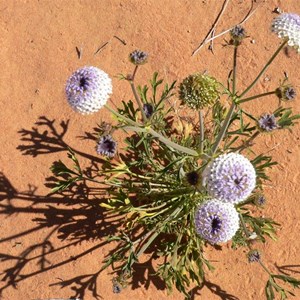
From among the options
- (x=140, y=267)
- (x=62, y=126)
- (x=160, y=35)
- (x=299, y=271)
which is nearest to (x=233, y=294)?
(x=299, y=271)

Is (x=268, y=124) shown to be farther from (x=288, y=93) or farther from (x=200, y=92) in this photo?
(x=200, y=92)

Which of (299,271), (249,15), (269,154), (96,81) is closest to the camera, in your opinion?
(96,81)

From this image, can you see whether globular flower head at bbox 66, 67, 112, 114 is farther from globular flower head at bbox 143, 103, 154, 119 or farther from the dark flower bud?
globular flower head at bbox 143, 103, 154, 119

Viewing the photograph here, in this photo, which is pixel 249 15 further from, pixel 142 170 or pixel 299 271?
pixel 299 271

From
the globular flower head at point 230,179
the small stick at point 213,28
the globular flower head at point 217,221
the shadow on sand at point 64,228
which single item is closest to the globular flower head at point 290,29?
the globular flower head at point 230,179

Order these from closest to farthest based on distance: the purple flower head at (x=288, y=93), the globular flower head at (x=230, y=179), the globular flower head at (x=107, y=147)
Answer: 1. the globular flower head at (x=230, y=179)
2. the purple flower head at (x=288, y=93)
3. the globular flower head at (x=107, y=147)

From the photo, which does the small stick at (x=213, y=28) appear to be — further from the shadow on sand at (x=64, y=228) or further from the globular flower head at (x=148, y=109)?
the shadow on sand at (x=64, y=228)
